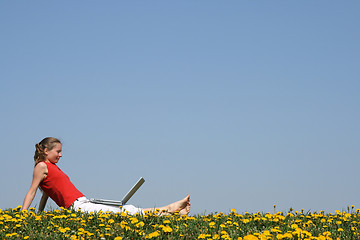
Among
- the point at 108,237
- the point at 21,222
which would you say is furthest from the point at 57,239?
the point at 21,222

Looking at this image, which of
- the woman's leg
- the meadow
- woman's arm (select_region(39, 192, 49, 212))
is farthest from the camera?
woman's arm (select_region(39, 192, 49, 212))

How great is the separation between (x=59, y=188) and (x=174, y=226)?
337cm

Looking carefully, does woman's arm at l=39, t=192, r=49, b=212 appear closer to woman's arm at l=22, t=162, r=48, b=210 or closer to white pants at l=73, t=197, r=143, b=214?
woman's arm at l=22, t=162, r=48, b=210

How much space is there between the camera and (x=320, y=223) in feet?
23.3

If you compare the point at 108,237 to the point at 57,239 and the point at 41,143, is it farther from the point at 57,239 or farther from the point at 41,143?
the point at 41,143

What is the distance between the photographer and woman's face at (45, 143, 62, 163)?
8.84 metres

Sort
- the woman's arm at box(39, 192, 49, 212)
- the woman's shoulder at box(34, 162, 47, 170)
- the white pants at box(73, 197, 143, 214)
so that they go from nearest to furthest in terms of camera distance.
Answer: the white pants at box(73, 197, 143, 214) < the woman's shoulder at box(34, 162, 47, 170) < the woman's arm at box(39, 192, 49, 212)

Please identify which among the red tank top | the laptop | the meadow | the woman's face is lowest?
the meadow

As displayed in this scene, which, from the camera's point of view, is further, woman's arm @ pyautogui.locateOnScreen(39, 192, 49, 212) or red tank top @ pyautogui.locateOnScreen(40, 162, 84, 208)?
woman's arm @ pyautogui.locateOnScreen(39, 192, 49, 212)

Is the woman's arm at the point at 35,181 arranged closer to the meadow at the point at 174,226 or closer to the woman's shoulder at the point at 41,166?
the woman's shoulder at the point at 41,166

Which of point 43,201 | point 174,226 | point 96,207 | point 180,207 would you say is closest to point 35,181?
point 43,201

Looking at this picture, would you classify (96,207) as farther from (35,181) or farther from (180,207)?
(180,207)

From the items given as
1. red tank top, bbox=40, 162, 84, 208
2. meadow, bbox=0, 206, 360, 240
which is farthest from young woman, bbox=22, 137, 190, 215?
meadow, bbox=0, 206, 360, 240

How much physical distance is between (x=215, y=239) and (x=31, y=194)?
14.3ft
